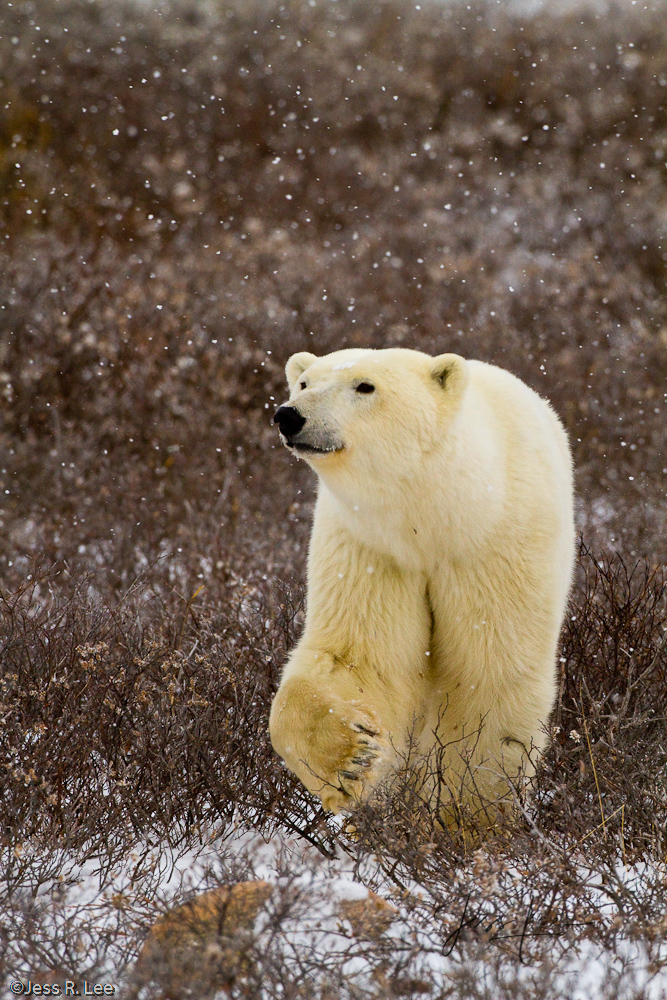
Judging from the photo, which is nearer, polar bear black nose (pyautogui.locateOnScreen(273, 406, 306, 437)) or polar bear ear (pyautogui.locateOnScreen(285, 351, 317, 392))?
polar bear black nose (pyautogui.locateOnScreen(273, 406, 306, 437))

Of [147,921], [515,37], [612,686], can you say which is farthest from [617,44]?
[147,921]

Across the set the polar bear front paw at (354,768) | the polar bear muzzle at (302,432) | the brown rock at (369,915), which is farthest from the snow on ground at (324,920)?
the polar bear muzzle at (302,432)

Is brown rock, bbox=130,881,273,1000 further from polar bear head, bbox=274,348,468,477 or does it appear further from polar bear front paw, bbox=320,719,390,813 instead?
polar bear head, bbox=274,348,468,477

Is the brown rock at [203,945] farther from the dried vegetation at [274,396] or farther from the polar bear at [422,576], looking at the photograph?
the polar bear at [422,576]

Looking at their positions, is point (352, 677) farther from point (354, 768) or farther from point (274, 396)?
point (274, 396)

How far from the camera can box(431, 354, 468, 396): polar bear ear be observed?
213 centimetres

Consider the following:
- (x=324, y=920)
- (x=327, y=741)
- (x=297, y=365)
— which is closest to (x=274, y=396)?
(x=297, y=365)

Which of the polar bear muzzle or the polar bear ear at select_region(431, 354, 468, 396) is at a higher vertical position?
the polar bear ear at select_region(431, 354, 468, 396)

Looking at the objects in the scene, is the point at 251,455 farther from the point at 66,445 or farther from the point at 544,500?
the point at 544,500

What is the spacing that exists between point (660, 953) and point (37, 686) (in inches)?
69.4

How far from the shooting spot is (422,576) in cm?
228

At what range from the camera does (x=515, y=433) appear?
7.77 ft

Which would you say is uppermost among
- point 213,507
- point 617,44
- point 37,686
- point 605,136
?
point 617,44

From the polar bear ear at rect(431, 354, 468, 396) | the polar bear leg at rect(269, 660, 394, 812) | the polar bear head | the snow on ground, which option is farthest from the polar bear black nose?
the snow on ground
